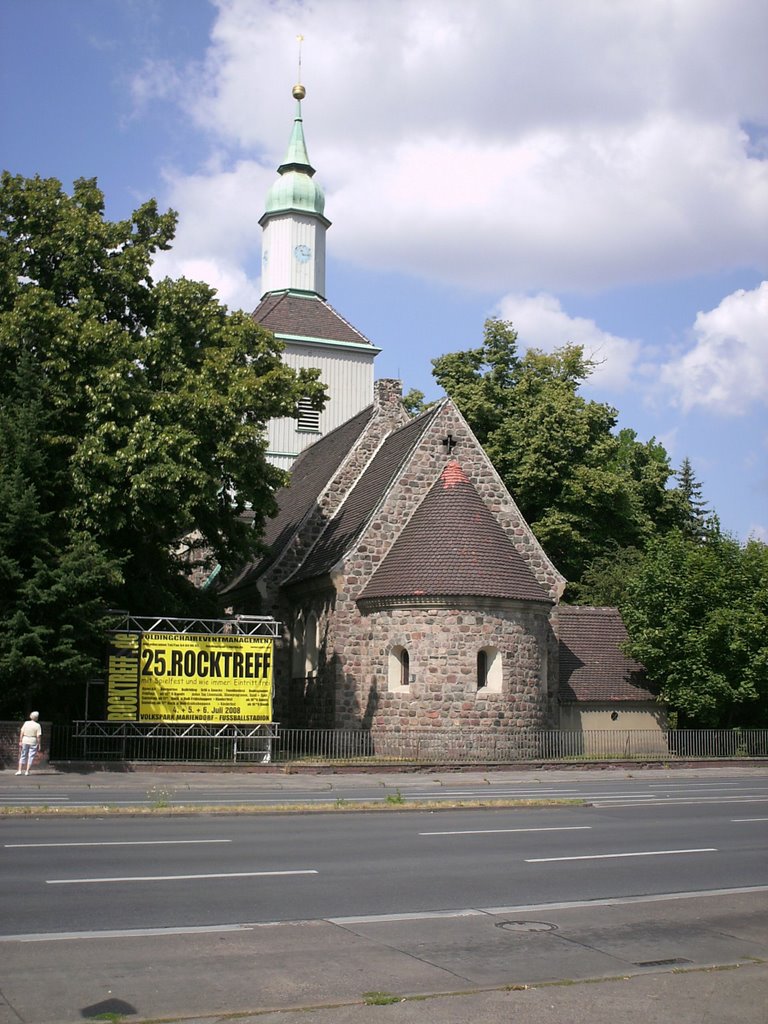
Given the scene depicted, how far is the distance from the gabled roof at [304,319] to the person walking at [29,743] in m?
31.3

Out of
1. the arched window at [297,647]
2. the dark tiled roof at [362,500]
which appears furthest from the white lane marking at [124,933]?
the arched window at [297,647]

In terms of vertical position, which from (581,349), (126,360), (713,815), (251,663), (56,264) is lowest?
(713,815)

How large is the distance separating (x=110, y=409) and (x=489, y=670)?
13.0 metres

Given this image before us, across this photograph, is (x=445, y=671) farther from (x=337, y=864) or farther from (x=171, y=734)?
(x=337, y=864)

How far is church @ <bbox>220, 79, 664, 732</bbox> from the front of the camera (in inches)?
1303

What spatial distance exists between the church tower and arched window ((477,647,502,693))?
2122cm

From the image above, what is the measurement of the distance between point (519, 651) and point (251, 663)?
26.6 ft

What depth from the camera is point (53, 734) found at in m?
28.6

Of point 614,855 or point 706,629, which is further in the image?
point 706,629

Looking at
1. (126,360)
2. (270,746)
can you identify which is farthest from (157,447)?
(270,746)

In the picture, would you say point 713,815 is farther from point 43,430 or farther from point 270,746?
point 43,430

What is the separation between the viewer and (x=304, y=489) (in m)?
44.3

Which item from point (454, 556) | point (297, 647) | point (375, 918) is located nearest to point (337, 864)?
point (375, 918)

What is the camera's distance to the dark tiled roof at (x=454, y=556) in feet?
109
